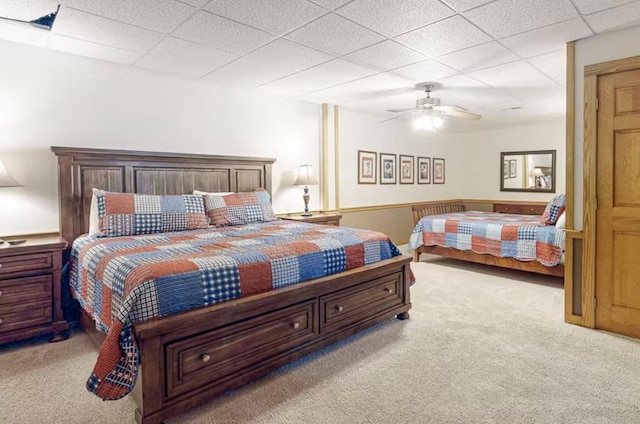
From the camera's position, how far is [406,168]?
703cm

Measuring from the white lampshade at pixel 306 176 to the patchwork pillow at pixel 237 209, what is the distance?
32.0 inches

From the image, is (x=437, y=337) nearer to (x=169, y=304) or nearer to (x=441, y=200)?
(x=169, y=304)

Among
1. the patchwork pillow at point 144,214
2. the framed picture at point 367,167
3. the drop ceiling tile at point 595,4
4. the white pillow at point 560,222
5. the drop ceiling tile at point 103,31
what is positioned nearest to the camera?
the drop ceiling tile at point 595,4

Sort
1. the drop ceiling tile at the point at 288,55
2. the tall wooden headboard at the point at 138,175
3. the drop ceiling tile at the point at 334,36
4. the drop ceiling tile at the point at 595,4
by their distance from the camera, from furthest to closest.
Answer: the tall wooden headboard at the point at 138,175 → the drop ceiling tile at the point at 288,55 → the drop ceiling tile at the point at 334,36 → the drop ceiling tile at the point at 595,4

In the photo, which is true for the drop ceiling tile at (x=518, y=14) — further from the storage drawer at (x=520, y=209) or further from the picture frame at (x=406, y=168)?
the storage drawer at (x=520, y=209)

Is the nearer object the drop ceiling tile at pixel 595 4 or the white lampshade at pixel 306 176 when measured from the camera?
the drop ceiling tile at pixel 595 4

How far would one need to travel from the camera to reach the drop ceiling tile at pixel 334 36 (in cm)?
276

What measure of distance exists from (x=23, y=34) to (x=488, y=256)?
520cm

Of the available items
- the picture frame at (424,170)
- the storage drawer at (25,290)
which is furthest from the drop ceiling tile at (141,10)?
the picture frame at (424,170)

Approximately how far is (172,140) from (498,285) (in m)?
3.96

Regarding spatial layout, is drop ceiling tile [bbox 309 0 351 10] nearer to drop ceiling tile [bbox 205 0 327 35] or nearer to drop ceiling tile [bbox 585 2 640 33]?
drop ceiling tile [bbox 205 0 327 35]

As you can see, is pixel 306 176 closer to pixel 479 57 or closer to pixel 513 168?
pixel 479 57

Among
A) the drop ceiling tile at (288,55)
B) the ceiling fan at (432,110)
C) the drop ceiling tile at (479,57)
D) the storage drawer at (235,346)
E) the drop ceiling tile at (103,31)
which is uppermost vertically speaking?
the drop ceiling tile at (288,55)

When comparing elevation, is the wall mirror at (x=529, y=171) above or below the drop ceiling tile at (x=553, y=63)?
below
